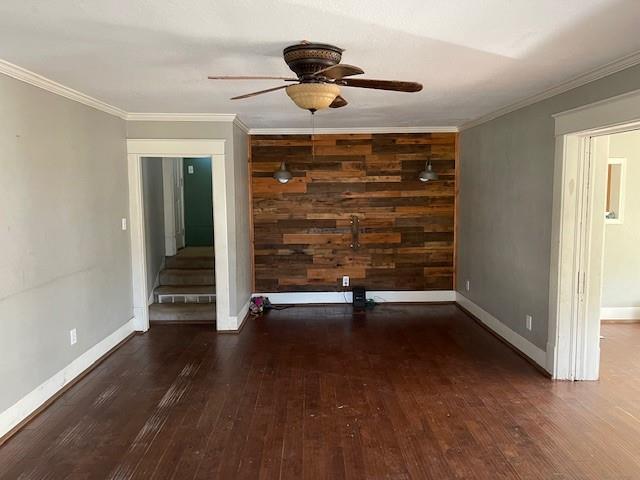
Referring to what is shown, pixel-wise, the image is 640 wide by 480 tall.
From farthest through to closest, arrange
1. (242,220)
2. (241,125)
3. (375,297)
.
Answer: (375,297) → (242,220) → (241,125)

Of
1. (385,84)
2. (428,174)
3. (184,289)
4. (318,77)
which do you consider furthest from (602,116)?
(184,289)

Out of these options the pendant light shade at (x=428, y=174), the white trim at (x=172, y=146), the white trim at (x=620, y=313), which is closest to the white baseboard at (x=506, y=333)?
the white trim at (x=620, y=313)

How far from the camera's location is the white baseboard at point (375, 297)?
6.26 metres

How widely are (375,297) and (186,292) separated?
2472mm

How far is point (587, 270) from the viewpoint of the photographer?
141 inches

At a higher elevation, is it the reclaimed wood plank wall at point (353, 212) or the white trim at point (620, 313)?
the reclaimed wood plank wall at point (353, 212)

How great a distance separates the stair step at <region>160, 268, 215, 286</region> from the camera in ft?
19.5

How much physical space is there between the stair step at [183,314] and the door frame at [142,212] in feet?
1.08

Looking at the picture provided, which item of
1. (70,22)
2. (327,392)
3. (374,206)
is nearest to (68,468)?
(327,392)

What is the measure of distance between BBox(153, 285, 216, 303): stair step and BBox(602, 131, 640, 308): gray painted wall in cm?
465

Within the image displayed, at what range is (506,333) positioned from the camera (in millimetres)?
4594

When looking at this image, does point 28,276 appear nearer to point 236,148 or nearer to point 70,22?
point 70,22

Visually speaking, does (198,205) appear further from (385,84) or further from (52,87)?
(385,84)

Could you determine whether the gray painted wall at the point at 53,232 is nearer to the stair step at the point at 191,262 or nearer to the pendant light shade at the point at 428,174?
the stair step at the point at 191,262
